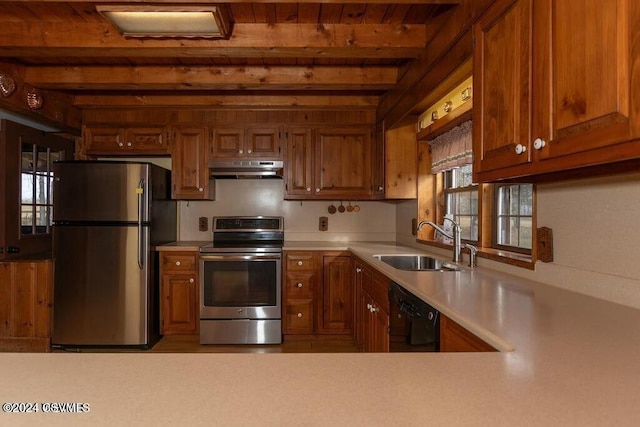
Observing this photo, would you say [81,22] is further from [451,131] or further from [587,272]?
[587,272]

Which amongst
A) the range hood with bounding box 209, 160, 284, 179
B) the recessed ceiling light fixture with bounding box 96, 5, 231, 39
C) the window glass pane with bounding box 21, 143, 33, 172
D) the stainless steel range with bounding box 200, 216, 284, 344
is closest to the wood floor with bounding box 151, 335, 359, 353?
the stainless steel range with bounding box 200, 216, 284, 344

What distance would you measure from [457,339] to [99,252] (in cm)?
295

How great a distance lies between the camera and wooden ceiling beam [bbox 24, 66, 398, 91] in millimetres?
2881

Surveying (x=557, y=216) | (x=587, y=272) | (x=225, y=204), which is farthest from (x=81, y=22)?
(x=587, y=272)

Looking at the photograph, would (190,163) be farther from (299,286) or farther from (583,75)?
(583,75)

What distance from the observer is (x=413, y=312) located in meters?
1.59

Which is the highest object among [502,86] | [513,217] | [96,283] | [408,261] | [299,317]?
[502,86]

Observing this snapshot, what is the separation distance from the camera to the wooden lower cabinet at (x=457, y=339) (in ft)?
3.53

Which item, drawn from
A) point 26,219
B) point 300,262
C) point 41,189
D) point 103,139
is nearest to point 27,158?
point 41,189

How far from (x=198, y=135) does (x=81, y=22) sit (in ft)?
4.76

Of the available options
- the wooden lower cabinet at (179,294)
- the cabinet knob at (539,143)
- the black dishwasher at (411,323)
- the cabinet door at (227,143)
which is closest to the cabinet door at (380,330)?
the black dishwasher at (411,323)

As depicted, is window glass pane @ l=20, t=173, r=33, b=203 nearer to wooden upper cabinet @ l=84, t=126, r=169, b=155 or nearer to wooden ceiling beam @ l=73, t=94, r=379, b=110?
wooden upper cabinet @ l=84, t=126, r=169, b=155

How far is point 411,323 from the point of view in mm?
1636

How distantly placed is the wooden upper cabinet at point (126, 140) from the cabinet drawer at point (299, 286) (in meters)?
1.76
